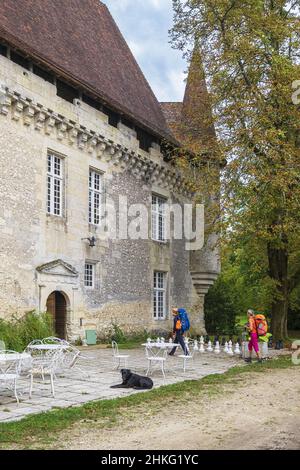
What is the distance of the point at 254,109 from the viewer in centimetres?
1739

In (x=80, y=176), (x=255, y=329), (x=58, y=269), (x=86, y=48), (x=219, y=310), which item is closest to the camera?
(x=255, y=329)

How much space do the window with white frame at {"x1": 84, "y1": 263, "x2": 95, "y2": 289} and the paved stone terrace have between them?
2904 mm

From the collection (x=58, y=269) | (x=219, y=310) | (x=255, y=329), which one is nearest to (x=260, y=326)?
(x=255, y=329)

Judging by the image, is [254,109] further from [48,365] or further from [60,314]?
[48,365]

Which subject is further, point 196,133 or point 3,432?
point 196,133

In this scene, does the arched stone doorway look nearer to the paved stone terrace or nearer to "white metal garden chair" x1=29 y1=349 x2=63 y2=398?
the paved stone terrace

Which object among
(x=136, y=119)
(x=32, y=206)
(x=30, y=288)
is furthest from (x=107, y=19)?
(x=30, y=288)

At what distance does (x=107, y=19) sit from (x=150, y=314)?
1269 centimetres

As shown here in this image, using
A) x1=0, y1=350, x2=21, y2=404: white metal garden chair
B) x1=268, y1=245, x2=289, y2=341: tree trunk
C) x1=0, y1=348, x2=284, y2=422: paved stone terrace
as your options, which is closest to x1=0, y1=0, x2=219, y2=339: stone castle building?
x1=0, y1=348, x2=284, y2=422: paved stone terrace

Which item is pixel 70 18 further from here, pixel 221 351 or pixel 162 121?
pixel 221 351

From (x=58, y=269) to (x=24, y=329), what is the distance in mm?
2638

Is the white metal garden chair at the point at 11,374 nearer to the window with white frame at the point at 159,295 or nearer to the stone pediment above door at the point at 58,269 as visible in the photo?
the stone pediment above door at the point at 58,269

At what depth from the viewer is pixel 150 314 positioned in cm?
→ 2142

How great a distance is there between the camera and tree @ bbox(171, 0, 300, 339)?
16453mm
